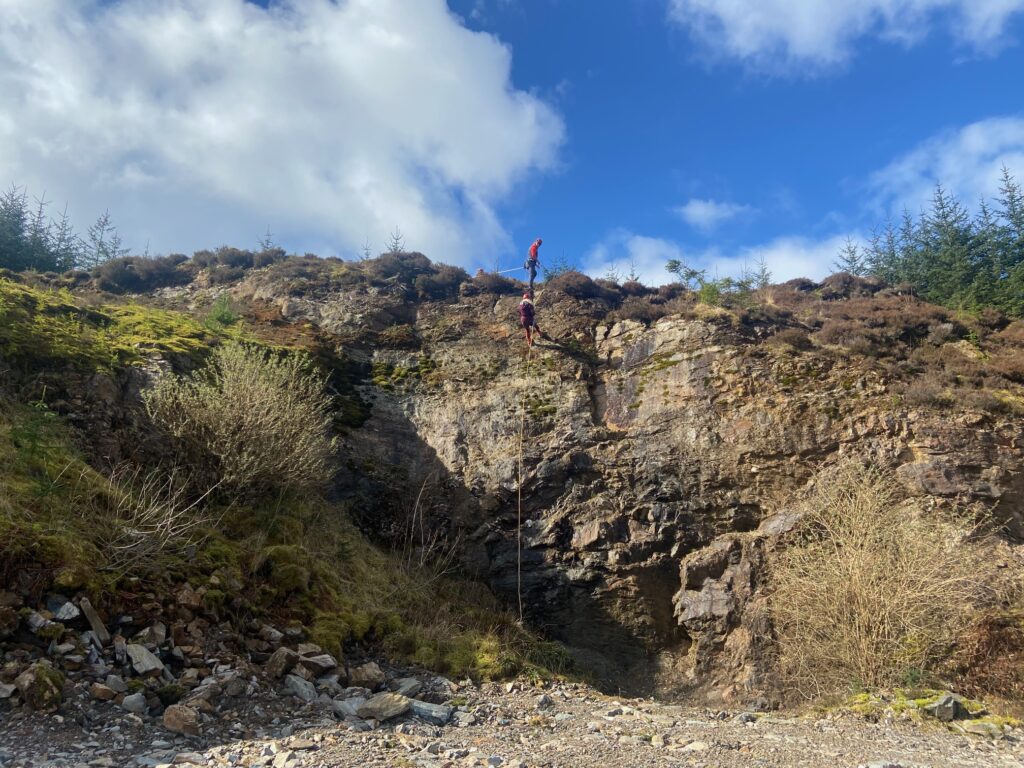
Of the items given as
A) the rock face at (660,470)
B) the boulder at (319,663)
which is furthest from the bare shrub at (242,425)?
the boulder at (319,663)

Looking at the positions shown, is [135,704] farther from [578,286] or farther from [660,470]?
[578,286]

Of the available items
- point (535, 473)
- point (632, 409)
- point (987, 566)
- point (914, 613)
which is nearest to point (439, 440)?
point (535, 473)

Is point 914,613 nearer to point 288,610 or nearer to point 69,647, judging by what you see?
point 288,610

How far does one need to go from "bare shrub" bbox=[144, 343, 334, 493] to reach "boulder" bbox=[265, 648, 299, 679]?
326cm

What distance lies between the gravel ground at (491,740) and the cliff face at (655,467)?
3.52m

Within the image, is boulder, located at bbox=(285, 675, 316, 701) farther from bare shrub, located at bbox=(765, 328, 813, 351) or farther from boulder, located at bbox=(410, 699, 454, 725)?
bare shrub, located at bbox=(765, 328, 813, 351)

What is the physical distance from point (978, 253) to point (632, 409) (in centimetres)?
2118

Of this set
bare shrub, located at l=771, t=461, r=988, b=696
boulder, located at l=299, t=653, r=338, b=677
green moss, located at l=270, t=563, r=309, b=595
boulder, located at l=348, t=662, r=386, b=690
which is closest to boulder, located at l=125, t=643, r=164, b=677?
boulder, located at l=299, t=653, r=338, b=677

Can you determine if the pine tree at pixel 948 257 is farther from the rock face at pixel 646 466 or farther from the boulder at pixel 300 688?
the boulder at pixel 300 688

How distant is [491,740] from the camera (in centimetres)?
587

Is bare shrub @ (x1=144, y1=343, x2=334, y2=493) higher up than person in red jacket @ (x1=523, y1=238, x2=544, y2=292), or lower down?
lower down

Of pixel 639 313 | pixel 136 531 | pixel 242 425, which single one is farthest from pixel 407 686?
pixel 639 313

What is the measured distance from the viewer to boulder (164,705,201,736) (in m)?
5.11

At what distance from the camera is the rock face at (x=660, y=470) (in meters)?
10.8
